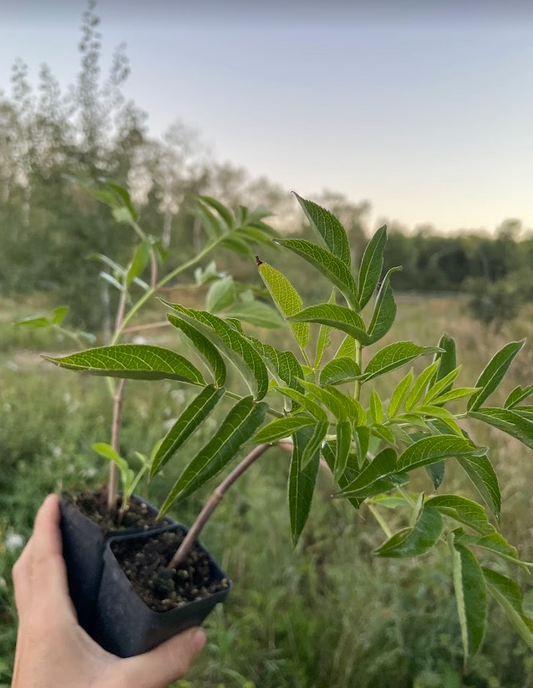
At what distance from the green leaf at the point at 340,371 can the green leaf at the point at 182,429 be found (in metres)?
0.08

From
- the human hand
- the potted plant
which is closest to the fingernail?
the human hand

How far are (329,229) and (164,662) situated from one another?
0.55 meters

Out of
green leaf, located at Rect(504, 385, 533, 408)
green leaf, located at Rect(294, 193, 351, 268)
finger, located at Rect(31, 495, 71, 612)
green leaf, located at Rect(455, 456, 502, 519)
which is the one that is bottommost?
finger, located at Rect(31, 495, 71, 612)

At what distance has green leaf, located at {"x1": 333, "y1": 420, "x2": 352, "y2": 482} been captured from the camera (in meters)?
0.34

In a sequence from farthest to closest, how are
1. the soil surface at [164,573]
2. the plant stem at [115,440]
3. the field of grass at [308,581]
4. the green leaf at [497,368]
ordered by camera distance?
the field of grass at [308,581] < the plant stem at [115,440] < the soil surface at [164,573] < the green leaf at [497,368]

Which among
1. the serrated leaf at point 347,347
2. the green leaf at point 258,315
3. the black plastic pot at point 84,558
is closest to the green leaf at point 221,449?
the serrated leaf at point 347,347

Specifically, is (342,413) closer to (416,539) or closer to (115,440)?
(416,539)

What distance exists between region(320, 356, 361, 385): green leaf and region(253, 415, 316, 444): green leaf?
3 centimetres

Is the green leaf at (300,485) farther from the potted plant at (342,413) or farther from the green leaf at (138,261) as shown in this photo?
the green leaf at (138,261)

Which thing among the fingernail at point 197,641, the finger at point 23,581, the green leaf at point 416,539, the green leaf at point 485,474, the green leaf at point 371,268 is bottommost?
the fingernail at point 197,641

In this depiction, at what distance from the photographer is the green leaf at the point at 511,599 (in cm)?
38

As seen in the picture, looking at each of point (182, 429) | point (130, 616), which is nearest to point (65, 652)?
point (130, 616)

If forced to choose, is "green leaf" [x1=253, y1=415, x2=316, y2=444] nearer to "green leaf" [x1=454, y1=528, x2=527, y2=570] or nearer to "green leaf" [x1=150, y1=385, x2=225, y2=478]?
"green leaf" [x1=150, y1=385, x2=225, y2=478]

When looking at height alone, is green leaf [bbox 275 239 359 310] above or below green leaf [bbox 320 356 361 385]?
above
